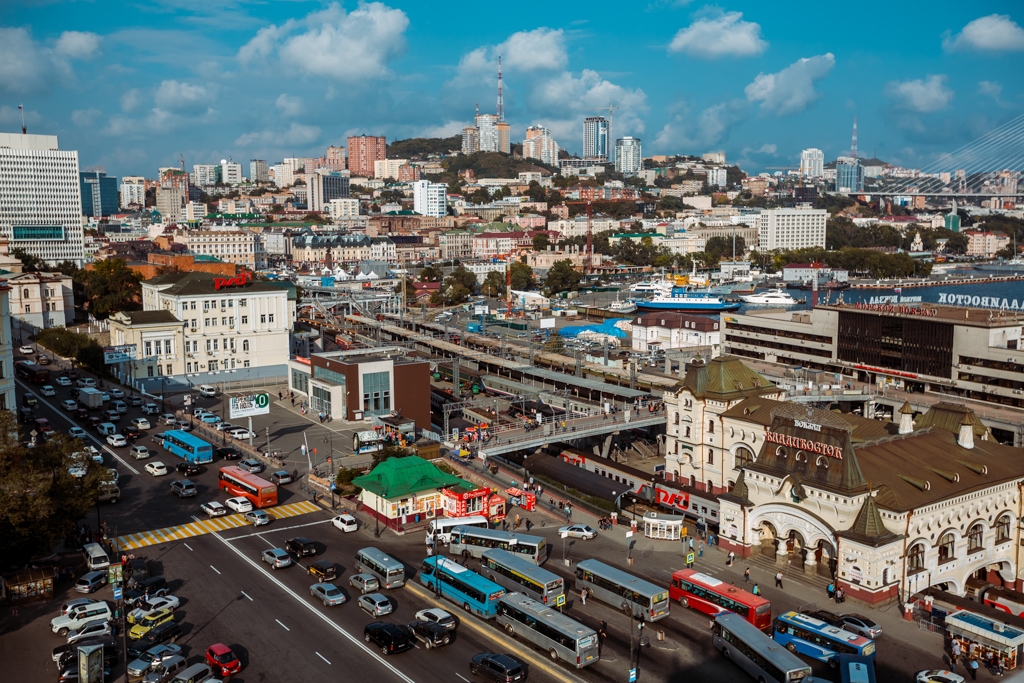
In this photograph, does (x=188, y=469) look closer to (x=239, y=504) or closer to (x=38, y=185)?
(x=239, y=504)

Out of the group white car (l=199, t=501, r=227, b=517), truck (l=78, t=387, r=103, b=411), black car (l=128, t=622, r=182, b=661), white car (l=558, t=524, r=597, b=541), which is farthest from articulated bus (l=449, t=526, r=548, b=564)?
truck (l=78, t=387, r=103, b=411)

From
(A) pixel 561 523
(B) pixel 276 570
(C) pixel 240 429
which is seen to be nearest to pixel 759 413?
(A) pixel 561 523

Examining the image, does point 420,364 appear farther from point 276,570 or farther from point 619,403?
point 276,570

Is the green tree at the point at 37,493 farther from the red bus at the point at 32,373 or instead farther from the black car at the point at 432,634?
the red bus at the point at 32,373

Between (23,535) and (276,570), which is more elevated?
(23,535)

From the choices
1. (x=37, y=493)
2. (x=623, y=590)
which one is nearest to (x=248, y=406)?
(x=37, y=493)

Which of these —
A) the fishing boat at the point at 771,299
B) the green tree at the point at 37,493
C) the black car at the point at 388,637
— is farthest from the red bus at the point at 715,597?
the fishing boat at the point at 771,299

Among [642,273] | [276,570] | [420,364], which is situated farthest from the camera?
[642,273]
